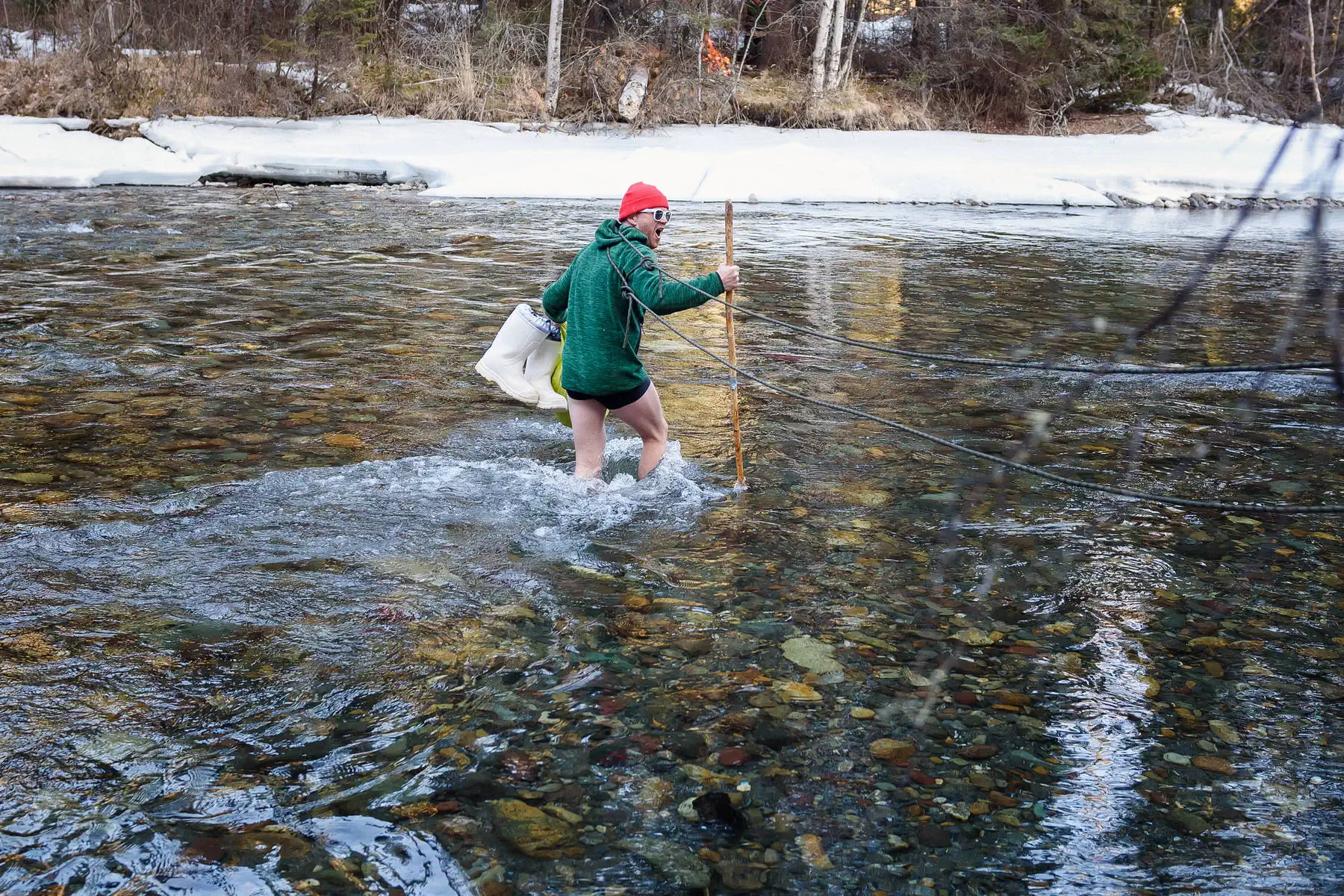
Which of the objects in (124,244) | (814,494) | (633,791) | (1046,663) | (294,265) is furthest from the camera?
(124,244)

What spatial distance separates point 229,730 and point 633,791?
1.24 metres

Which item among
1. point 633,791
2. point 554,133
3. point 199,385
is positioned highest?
point 554,133

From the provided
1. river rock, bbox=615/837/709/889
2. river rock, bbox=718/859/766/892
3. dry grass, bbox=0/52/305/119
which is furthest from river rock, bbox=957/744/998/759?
dry grass, bbox=0/52/305/119

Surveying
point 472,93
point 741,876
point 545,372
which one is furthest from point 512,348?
point 472,93

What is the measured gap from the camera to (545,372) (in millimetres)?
5910

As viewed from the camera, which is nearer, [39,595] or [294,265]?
[39,595]

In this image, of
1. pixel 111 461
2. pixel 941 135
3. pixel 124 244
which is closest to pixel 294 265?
pixel 124 244

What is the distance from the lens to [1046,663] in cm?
399

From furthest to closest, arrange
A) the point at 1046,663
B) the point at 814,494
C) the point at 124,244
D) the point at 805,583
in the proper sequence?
1. the point at 124,244
2. the point at 814,494
3. the point at 805,583
4. the point at 1046,663

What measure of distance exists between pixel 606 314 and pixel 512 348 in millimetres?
794

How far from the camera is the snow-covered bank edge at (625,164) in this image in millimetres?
19938

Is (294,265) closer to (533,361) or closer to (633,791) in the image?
(533,361)

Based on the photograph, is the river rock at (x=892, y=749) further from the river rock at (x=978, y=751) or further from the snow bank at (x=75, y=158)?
the snow bank at (x=75, y=158)

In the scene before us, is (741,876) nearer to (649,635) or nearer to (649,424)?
(649,635)
